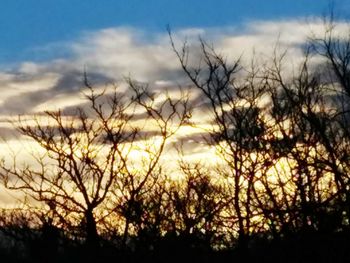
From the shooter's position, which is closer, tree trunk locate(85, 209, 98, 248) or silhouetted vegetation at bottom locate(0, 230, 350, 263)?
silhouetted vegetation at bottom locate(0, 230, 350, 263)

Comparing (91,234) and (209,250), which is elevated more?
(91,234)

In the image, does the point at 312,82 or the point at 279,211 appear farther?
the point at 312,82

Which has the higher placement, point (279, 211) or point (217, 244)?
point (217, 244)

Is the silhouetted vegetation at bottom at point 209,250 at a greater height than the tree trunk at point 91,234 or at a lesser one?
lesser

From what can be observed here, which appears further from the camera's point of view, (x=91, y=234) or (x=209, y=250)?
(x=91, y=234)

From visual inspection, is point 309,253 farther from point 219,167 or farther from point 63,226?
point 63,226

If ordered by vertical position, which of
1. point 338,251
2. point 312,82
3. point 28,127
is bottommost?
point 338,251

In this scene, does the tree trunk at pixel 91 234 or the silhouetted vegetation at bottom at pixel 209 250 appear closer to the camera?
the silhouetted vegetation at bottom at pixel 209 250

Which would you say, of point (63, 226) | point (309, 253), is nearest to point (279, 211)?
point (309, 253)

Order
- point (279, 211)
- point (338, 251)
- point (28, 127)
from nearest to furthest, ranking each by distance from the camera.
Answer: point (279, 211) → point (338, 251) → point (28, 127)

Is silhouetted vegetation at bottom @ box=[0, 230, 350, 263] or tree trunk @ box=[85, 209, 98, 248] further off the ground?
tree trunk @ box=[85, 209, 98, 248]

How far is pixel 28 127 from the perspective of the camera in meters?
32.9

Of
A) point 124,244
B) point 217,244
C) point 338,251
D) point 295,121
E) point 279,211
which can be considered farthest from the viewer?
point 124,244

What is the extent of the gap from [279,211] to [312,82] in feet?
37.3
